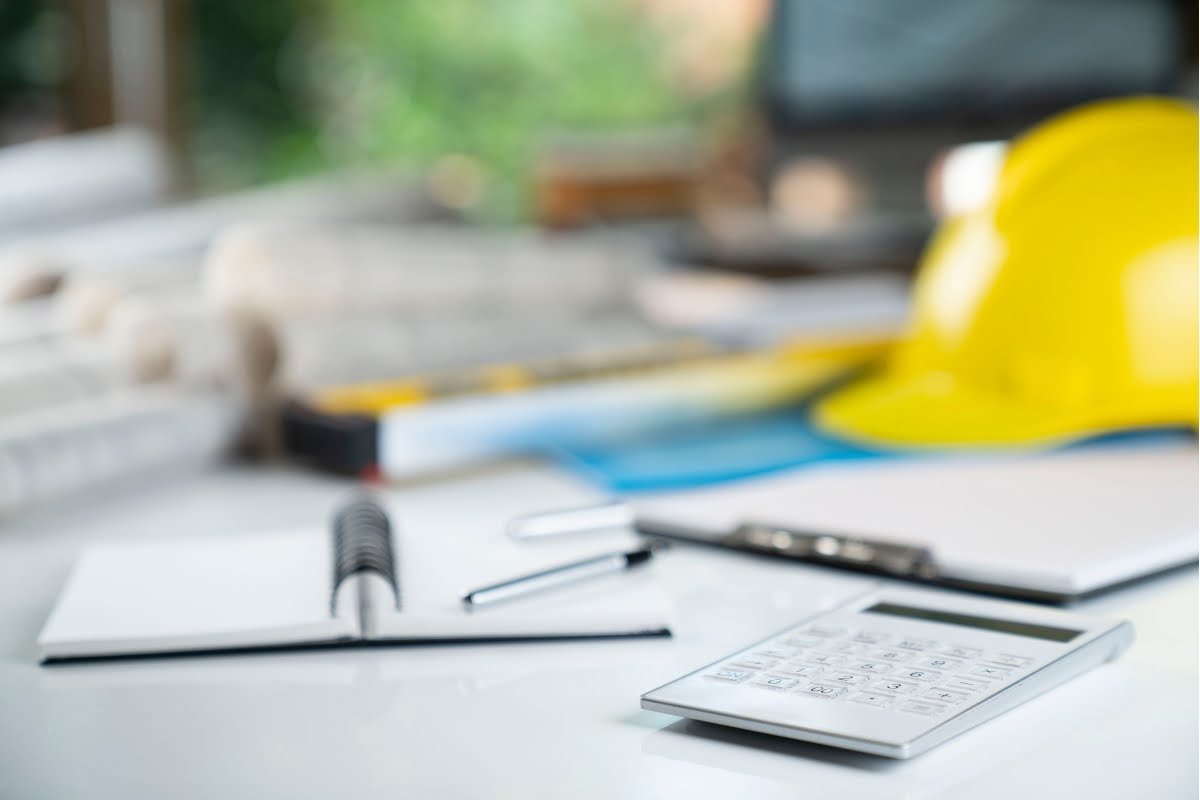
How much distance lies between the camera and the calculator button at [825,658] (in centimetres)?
59

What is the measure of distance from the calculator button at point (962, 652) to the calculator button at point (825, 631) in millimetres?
49

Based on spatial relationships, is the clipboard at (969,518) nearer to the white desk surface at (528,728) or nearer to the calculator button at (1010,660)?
the white desk surface at (528,728)

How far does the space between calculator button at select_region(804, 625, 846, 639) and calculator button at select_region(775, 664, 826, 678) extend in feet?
0.14

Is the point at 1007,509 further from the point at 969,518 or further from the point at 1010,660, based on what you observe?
the point at 1010,660

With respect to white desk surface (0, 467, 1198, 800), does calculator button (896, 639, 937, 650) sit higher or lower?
higher

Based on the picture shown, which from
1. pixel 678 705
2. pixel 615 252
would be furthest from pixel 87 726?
pixel 615 252

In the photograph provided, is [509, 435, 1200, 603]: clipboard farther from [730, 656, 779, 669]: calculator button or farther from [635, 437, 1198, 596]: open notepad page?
[730, 656, 779, 669]: calculator button

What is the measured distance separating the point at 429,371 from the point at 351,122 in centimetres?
431

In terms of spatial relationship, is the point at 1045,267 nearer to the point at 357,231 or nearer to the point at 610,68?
the point at 357,231

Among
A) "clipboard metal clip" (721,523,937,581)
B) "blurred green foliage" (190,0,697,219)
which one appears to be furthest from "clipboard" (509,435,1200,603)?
"blurred green foliage" (190,0,697,219)

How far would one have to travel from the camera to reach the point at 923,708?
1.78 feet

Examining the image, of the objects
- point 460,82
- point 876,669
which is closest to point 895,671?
point 876,669

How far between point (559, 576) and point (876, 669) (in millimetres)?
175

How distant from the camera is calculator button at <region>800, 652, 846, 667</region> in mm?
594
